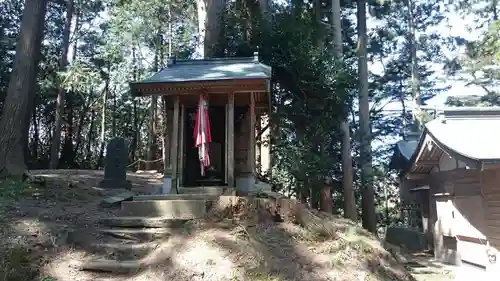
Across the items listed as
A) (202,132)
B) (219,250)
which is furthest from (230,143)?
(219,250)

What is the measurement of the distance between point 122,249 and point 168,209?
1.15 metres

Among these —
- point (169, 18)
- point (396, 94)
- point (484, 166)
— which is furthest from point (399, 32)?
point (484, 166)

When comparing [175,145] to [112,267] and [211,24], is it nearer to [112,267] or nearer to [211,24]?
[112,267]

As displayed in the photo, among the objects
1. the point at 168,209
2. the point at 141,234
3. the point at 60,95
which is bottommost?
the point at 141,234

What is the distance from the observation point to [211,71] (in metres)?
7.60

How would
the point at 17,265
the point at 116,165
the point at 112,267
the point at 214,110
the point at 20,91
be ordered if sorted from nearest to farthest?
the point at 17,265 → the point at 112,267 → the point at 20,91 → the point at 214,110 → the point at 116,165

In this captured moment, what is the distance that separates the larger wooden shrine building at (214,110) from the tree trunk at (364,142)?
17.4ft

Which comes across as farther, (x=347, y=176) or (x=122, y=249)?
(x=347, y=176)

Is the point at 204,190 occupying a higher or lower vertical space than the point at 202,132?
lower

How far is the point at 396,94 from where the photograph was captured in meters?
21.2

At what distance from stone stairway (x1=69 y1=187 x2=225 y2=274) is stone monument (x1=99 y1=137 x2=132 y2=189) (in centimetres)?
298

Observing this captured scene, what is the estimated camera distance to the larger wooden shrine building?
23.0 ft

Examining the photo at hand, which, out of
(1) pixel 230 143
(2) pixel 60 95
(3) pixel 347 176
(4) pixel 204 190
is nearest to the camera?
(4) pixel 204 190

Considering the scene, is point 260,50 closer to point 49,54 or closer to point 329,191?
point 329,191
